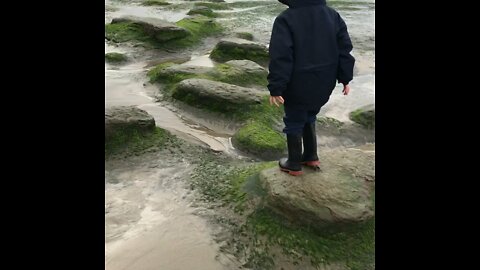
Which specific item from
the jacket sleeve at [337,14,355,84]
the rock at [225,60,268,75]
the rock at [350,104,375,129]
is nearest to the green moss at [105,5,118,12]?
the rock at [225,60,268,75]

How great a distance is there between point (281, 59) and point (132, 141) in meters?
2.98

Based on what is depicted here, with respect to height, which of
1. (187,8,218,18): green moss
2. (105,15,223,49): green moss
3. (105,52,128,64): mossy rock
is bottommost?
(105,52,128,64): mossy rock

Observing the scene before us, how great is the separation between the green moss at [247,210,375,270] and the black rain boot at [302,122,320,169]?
0.82m

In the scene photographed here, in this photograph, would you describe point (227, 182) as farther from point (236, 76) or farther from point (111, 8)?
point (111, 8)

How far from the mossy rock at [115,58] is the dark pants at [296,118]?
8089 mm

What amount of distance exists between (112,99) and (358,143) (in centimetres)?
488

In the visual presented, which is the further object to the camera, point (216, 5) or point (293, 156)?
point (216, 5)

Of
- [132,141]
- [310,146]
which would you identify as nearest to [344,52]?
[310,146]

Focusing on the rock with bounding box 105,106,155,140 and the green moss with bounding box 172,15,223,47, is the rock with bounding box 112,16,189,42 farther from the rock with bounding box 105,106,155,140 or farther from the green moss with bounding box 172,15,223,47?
the rock with bounding box 105,106,155,140

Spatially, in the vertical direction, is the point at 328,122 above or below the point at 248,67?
below

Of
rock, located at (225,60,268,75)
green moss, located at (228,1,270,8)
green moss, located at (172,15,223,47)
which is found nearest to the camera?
rock, located at (225,60,268,75)

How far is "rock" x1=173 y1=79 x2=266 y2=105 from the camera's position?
25.4 feet

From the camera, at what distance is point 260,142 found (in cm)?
649

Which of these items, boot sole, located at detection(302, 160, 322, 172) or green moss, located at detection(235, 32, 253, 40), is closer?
boot sole, located at detection(302, 160, 322, 172)
